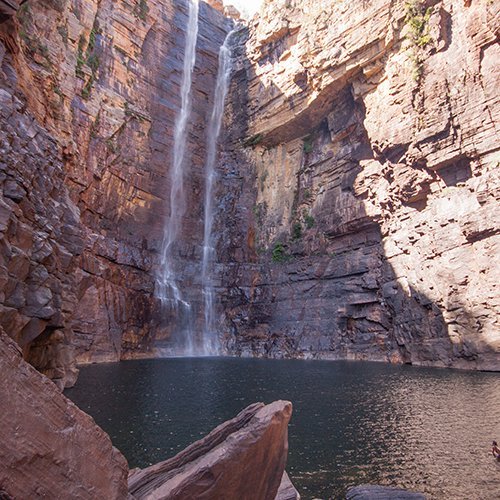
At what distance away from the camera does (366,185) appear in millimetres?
41594

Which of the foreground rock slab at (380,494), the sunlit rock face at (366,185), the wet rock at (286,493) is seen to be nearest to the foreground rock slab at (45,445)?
the wet rock at (286,493)

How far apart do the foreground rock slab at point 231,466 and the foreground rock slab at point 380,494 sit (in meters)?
4.21

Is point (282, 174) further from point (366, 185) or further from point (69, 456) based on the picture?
point (69, 456)

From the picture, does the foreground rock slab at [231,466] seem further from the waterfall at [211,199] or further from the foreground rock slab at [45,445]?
the waterfall at [211,199]

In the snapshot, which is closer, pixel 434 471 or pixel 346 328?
pixel 434 471

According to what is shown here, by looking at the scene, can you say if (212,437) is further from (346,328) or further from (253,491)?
(346,328)

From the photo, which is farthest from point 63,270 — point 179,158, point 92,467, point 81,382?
point 179,158

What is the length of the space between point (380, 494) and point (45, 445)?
7488mm

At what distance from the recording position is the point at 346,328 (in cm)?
4078

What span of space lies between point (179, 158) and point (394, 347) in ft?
105

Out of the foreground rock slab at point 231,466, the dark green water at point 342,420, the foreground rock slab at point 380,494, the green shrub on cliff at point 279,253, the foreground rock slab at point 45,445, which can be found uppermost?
the green shrub on cliff at point 279,253

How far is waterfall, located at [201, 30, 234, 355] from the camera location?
45.3 m

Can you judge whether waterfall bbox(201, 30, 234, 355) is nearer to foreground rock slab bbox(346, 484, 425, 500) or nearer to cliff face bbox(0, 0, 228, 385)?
cliff face bbox(0, 0, 228, 385)

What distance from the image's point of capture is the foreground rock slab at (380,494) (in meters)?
8.12
